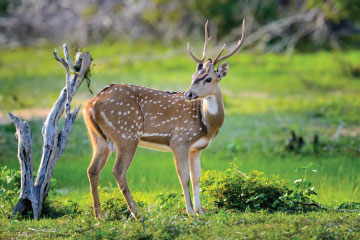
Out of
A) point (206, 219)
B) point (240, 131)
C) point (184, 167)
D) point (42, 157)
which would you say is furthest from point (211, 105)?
point (240, 131)

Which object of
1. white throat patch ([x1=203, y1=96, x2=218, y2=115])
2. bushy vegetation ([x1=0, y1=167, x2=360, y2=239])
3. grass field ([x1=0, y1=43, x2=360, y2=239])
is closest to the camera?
bushy vegetation ([x1=0, y1=167, x2=360, y2=239])

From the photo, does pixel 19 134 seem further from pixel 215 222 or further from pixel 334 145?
pixel 334 145

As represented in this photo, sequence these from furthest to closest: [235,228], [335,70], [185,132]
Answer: [335,70] → [185,132] → [235,228]

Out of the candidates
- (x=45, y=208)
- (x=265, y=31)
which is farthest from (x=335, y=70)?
(x=45, y=208)

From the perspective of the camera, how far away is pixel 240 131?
12.8 meters

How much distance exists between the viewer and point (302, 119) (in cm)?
1370

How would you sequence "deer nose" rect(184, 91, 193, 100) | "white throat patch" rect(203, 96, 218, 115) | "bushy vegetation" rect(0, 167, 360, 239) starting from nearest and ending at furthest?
"bushy vegetation" rect(0, 167, 360, 239)
"deer nose" rect(184, 91, 193, 100)
"white throat patch" rect(203, 96, 218, 115)

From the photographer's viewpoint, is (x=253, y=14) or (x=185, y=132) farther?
(x=253, y=14)

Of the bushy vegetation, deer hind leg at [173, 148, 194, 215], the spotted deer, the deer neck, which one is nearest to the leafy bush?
the bushy vegetation

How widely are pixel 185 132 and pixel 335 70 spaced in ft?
39.1

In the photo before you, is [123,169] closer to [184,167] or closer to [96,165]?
[96,165]

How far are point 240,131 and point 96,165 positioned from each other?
5.75 meters

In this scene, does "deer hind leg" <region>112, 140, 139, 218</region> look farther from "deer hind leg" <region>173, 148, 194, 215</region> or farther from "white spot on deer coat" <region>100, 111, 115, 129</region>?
"deer hind leg" <region>173, 148, 194, 215</region>

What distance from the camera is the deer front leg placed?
7.65 m
